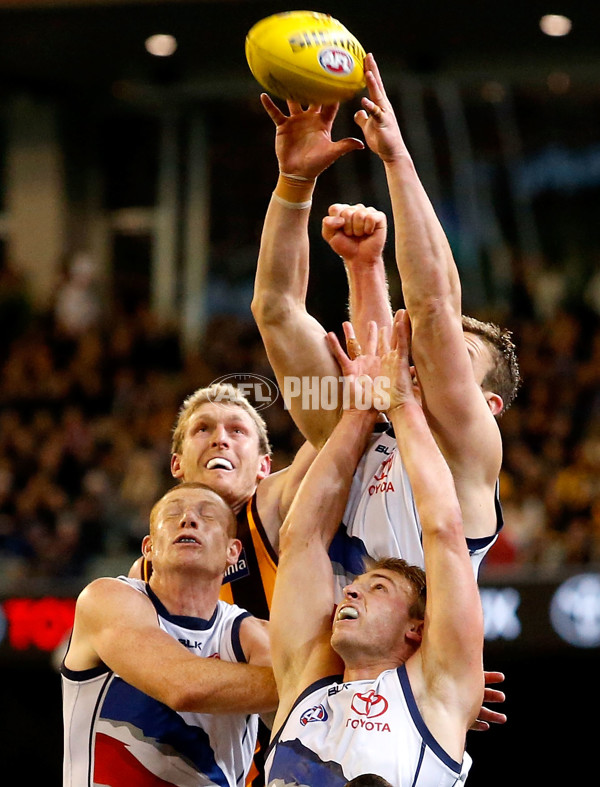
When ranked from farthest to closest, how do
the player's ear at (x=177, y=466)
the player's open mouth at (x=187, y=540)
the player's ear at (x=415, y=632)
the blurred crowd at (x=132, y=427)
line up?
1. the blurred crowd at (x=132, y=427)
2. the player's ear at (x=177, y=466)
3. the player's open mouth at (x=187, y=540)
4. the player's ear at (x=415, y=632)

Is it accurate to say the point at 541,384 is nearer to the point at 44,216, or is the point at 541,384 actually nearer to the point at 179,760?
the point at 44,216

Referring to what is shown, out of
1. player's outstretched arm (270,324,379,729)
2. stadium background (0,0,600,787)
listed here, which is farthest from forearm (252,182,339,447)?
stadium background (0,0,600,787)

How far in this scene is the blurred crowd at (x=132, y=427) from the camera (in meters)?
10.5

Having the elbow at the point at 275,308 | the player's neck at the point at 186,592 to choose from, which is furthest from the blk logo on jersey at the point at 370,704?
the elbow at the point at 275,308

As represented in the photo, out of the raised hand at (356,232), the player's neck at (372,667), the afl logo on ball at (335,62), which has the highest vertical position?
the afl logo on ball at (335,62)

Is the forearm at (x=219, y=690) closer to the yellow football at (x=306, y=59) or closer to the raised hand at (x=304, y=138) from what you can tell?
the raised hand at (x=304, y=138)

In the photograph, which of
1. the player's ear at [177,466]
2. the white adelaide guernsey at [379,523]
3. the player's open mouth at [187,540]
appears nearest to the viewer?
the white adelaide guernsey at [379,523]

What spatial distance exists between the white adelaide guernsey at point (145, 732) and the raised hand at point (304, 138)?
158 cm

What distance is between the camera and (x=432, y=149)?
1559 centimetres

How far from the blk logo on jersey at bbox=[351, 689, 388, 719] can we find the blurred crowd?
20.7 ft

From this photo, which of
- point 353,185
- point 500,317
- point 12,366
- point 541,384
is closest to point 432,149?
point 353,185

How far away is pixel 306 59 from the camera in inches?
157

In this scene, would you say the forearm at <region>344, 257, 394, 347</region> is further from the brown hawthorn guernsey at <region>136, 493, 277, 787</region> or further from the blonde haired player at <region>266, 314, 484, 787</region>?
the brown hawthorn guernsey at <region>136, 493, 277, 787</region>

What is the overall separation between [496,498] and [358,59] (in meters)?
1.54
